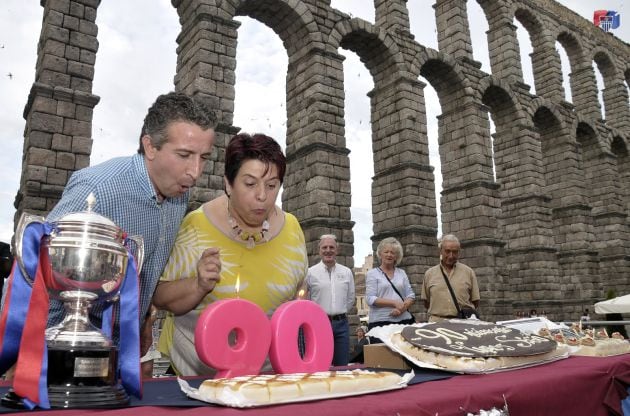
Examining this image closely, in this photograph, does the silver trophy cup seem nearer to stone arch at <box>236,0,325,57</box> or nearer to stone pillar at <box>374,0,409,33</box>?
stone arch at <box>236,0,325,57</box>

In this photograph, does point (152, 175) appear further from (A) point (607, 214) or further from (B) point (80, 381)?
(A) point (607, 214)

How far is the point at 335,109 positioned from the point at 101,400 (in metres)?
10.9

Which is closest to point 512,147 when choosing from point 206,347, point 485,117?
point 485,117

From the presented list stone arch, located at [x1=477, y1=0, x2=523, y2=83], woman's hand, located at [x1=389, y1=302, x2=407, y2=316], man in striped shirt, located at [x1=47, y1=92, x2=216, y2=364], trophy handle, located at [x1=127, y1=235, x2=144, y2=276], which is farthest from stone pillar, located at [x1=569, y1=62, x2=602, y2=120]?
trophy handle, located at [x1=127, y1=235, x2=144, y2=276]

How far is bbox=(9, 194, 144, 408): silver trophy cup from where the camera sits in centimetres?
107

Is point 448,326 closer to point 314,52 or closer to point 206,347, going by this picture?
point 206,347

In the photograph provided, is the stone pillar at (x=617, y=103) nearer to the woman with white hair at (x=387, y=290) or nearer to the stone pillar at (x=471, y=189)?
the stone pillar at (x=471, y=189)

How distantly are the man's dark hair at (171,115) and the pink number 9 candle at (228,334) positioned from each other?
661mm

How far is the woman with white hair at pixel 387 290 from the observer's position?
17.6 feet

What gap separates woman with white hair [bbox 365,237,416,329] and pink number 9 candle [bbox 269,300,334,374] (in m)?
3.71

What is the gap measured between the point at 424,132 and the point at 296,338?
12461 millimetres

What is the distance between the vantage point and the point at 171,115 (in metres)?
1.63

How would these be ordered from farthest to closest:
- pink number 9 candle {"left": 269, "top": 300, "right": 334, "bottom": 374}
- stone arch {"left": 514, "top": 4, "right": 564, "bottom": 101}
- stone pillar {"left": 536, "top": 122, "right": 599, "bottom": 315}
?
stone arch {"left": 514, "top": 4, "right": 564, "bottom": 101}, stone pillar {"left": 536, "top": 122, "right": 599, "bottom": 315}, pink number 9 candle {"left": 269, "top": 300, "right": 334, "bottom": 374}

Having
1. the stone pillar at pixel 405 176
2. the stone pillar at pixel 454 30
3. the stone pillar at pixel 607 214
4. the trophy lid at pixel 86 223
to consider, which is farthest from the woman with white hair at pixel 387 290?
the stone pillar at pixel 607 214
